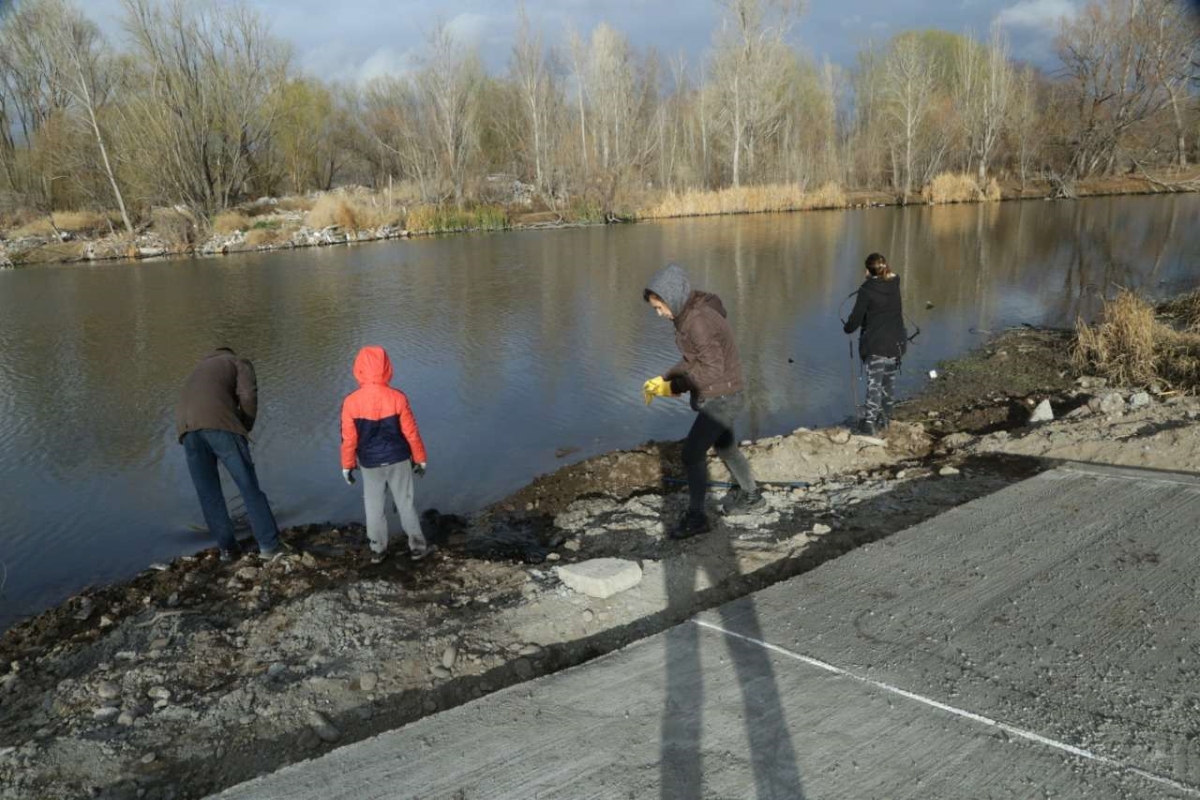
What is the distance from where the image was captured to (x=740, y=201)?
44.1m

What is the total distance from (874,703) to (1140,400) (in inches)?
245

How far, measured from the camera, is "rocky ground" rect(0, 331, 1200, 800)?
3.48 meters

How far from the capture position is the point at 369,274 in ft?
79.0

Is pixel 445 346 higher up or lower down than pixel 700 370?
lower down

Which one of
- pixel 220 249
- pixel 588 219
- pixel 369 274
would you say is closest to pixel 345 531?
pixel 369 274

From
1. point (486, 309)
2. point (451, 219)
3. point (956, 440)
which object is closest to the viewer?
point (956, 440)

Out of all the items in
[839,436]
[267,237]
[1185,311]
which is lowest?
[839,436]

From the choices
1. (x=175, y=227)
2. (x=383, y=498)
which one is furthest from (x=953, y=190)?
(x=383, y=498)

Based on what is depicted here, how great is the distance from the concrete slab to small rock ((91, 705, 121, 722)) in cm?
116

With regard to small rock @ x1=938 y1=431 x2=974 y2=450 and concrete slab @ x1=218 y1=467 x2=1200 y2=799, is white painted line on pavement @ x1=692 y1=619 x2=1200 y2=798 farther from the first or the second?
small rock @ x1=938 y1=431 x2=974 y2=450

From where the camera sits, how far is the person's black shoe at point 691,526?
5.53 meters

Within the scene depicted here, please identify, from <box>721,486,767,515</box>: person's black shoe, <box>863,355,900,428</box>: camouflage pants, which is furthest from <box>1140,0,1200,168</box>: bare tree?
<box>721,486,767,515</box>: person's black shoe

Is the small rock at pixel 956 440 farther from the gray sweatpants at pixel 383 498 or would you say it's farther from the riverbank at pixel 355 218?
the riverbank at pixel 355 218

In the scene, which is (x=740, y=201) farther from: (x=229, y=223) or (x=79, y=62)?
(x=79, y=62)
